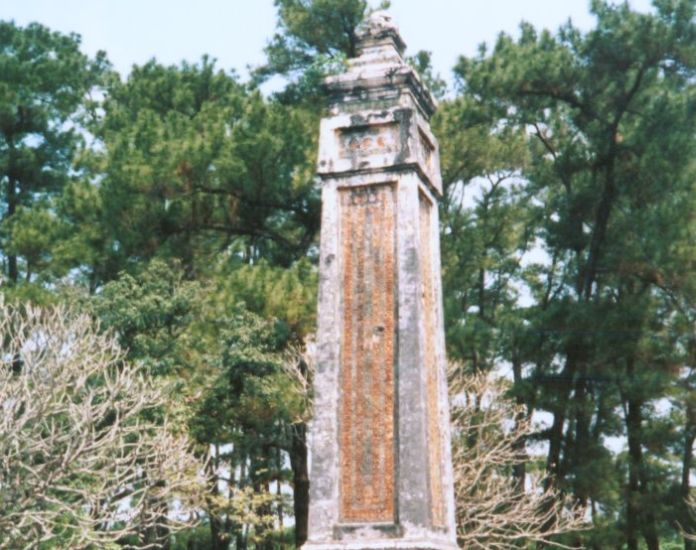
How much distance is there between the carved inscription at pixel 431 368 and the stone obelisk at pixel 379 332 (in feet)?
0.04

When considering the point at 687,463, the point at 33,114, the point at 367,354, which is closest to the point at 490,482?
the point at 687,463

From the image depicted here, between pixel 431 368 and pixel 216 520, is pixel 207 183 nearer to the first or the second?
pixel 216 520

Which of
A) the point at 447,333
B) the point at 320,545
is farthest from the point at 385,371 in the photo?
the point at 447,333

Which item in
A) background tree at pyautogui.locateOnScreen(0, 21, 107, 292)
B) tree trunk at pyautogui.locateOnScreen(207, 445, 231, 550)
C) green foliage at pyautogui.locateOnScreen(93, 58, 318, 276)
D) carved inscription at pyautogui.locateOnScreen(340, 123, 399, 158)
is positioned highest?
background tree at pyautogui.locateOnScreen(0, 21, 107, 292)

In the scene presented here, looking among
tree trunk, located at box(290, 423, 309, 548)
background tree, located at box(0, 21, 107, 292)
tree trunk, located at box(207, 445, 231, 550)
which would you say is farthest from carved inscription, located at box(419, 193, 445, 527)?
background tree, located at box(0, 21, 107, 292)

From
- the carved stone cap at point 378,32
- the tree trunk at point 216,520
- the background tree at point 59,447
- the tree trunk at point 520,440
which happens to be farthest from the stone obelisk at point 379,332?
the tree trunk at point 520,440

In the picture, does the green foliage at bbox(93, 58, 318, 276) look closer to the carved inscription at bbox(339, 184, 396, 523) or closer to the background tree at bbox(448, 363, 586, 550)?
the background tree at bbox(448, 363, 586, 550)

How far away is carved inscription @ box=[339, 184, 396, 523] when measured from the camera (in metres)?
5.71

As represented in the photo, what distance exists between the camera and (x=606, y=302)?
16.3m

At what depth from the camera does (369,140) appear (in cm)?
644

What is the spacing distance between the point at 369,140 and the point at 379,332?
1.39 metres

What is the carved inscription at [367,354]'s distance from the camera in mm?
5715

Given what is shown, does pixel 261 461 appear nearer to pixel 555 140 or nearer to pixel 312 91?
pixel 312 91

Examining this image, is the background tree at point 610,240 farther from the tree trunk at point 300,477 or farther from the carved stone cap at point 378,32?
the carved stone cap at point 378,32
